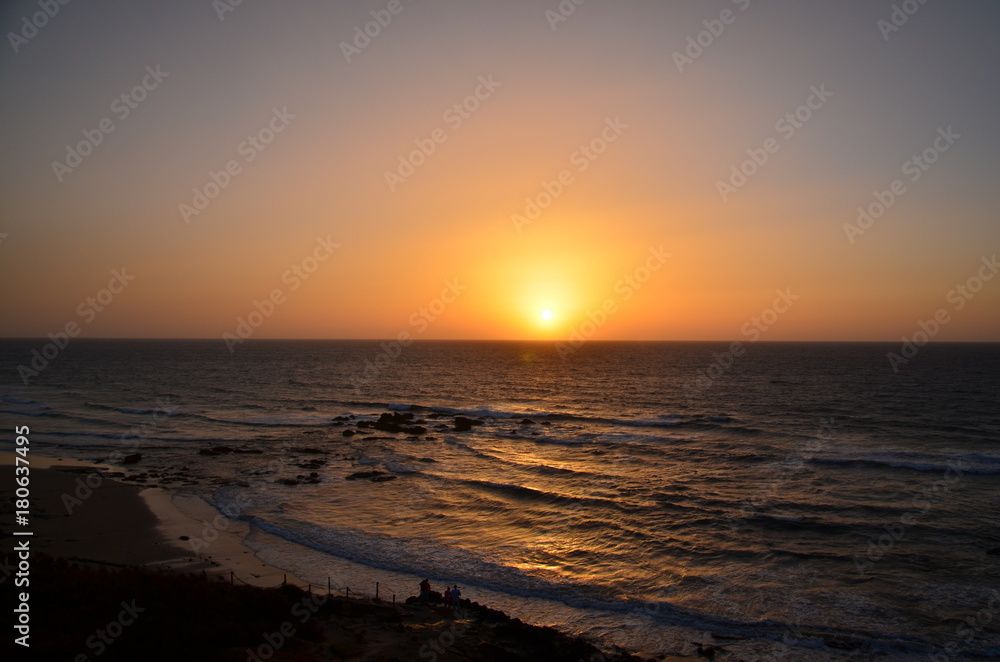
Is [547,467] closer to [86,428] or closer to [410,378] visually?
[86,428]

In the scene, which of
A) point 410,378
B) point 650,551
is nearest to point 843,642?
point 650,551

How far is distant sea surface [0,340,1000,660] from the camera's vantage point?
67.9 ft

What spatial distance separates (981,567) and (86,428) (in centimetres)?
6881

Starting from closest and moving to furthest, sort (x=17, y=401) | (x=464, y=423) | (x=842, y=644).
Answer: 1. (x=842, y=644)
2. (x=464, y=423)
3. (x=17, y=401)

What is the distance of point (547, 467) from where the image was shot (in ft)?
140

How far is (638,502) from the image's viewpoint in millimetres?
33594

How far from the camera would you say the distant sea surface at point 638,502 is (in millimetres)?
20688
